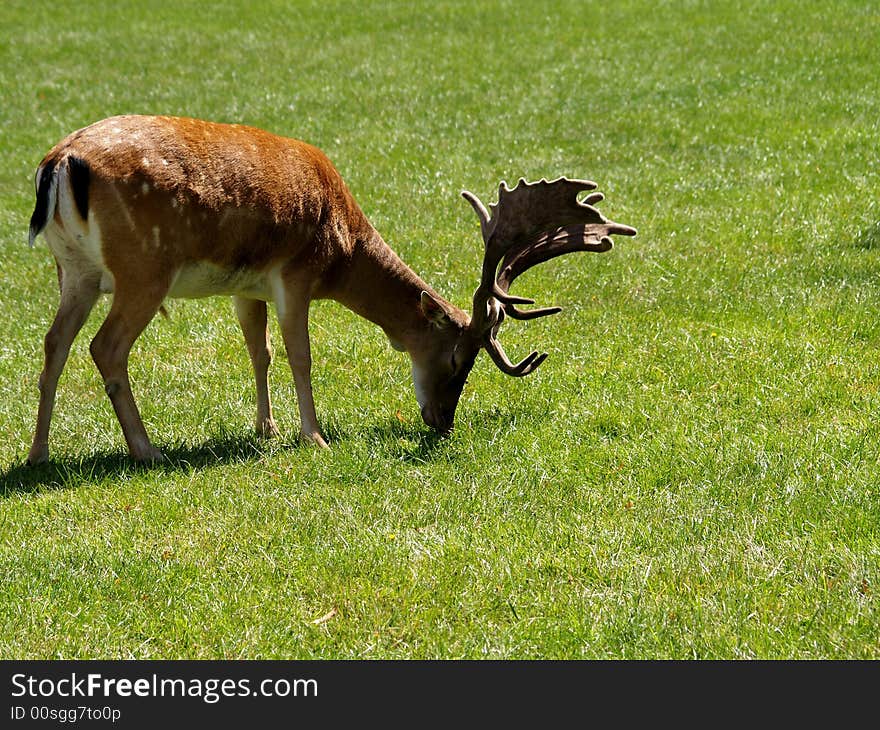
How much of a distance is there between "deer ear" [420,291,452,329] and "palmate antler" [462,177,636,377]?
26 cm

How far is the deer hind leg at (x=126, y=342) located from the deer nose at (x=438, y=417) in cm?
167

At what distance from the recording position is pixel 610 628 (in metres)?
5.30

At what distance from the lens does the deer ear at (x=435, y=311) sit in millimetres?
8258

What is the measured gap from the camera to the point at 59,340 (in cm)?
752

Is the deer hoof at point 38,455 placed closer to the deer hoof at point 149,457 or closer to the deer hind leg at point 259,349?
the deer hoof at point 149,457

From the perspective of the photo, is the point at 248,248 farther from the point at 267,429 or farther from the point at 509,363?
the point at 509,363

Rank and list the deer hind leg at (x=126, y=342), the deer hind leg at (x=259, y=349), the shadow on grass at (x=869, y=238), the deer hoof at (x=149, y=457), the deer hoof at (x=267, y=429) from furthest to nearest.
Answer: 1. the shadow on grass at (x=869, y=238)
2. the deer hind leg at (x=259, y=349)
3. the deer hoof at (x=267, y=429)
4. the deer hoof at (x=149, y=457)
5. the deer hind leg at (x=126, y=342)

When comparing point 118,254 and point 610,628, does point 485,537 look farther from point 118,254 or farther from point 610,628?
point 118,254

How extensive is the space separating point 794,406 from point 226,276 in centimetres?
359

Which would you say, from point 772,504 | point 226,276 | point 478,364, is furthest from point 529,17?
point 772,504

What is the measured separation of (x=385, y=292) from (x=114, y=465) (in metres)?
2.13

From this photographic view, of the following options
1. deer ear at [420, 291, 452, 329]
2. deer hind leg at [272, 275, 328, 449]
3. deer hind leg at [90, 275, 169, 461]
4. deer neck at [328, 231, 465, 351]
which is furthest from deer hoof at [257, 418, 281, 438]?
deer ear at [420, 291, 452, 329]

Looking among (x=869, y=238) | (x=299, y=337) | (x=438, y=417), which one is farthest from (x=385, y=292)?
(x=869, y=238)

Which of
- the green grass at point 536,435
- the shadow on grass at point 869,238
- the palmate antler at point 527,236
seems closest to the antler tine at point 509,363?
the palmate antler at point 527,236
